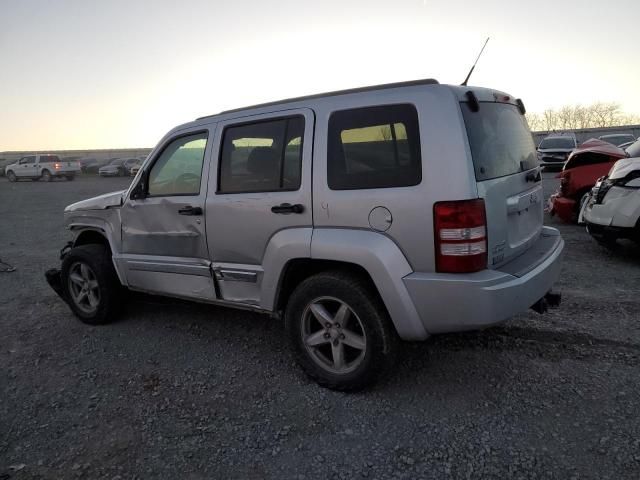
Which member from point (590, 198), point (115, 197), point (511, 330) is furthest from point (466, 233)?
point (590, 198)

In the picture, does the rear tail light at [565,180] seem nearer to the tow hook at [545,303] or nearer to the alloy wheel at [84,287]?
the tow hook at [545,303]

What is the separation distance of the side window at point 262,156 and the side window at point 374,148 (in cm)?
30

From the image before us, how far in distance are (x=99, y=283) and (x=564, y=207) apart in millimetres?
7550

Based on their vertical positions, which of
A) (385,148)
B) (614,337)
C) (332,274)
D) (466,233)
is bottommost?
(614,337)

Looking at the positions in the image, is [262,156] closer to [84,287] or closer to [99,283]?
[99,283]

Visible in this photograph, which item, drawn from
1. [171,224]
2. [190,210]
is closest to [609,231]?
[190,210]

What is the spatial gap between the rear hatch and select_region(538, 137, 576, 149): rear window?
21.8 meters

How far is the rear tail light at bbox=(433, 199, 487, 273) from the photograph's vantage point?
2605 mm

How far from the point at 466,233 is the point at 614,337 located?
210 centimetres

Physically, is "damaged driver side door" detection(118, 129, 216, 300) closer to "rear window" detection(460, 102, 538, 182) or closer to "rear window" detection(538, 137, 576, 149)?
"rear window" detection(460, 102, 538, 182)

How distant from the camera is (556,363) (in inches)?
134

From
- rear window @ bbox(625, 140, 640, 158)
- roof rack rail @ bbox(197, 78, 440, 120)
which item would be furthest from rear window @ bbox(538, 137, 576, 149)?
roof rack rail @ bbox(197, 78, 440, 120)

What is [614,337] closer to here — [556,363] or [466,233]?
[556,363]

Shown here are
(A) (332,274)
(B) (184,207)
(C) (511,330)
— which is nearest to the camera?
(A) (332,274)
